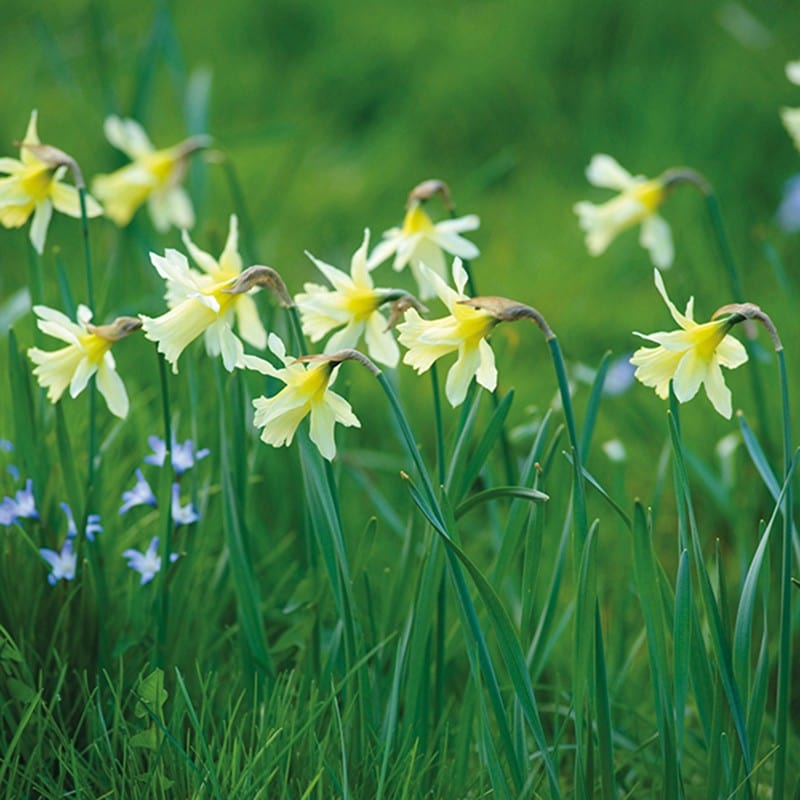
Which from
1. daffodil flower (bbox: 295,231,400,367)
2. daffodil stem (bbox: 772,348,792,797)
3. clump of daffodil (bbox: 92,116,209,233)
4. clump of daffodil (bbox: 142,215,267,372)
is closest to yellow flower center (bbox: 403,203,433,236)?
daffodil flower (bbox: 295,231,400,367)

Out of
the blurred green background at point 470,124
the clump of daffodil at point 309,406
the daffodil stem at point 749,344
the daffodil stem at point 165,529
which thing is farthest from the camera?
the blurred green background at point 470,124

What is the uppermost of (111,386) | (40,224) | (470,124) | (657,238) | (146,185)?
(470,124)

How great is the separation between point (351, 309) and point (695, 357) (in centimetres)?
44

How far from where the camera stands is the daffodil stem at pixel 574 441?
137cm

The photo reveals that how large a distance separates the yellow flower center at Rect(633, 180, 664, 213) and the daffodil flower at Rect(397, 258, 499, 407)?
88 cm

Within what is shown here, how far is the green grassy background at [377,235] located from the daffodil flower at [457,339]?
0.32 meters

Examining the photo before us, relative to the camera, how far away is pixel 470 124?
400cm

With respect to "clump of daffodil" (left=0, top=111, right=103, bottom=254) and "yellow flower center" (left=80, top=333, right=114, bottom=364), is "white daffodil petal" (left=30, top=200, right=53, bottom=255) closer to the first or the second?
"clump of daffodil" (left=0, top=111, right=103, bottom=254)

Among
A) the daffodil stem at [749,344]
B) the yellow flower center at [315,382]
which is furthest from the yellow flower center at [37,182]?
the daffodil stem at [749,344]

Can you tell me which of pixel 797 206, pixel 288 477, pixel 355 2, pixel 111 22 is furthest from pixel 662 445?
pixel 111 22

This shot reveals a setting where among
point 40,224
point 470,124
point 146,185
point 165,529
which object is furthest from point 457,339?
point 470,124

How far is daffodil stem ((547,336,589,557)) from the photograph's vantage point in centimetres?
137

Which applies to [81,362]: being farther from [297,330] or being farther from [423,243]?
[423,243]

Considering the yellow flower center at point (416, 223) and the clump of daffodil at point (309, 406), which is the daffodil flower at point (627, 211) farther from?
the clump of daffodil at point (309, 406)
